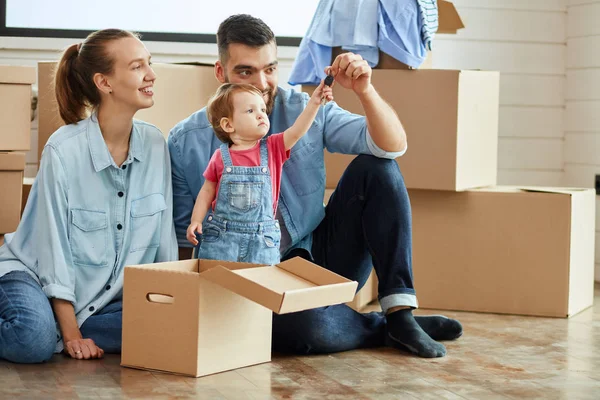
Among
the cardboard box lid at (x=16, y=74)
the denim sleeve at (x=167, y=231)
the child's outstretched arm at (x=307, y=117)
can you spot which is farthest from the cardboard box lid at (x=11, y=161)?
the child's outstretched arm at (x=307, y=117)

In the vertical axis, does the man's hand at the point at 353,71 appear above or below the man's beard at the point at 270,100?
above

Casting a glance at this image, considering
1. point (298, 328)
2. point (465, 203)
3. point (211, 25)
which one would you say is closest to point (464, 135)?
point (465, 203)

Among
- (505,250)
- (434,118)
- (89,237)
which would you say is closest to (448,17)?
(434,118)

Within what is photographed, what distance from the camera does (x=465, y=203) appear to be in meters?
3.09

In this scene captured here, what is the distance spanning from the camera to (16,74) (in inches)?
105

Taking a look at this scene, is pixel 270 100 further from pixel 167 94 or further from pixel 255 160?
pixel 167 94

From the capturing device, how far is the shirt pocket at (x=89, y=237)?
229 centimetres

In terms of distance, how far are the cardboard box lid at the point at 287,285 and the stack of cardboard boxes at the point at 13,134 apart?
0.81 meters

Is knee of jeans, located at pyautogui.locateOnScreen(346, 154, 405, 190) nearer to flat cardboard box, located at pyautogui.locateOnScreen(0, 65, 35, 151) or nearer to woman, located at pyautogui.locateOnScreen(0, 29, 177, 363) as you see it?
woman, located at pyautogui.locateOnScreen(0, 29, 177, 363)

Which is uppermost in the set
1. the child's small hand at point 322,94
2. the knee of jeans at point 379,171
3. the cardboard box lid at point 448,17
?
the cardboard box lid at point 448,17

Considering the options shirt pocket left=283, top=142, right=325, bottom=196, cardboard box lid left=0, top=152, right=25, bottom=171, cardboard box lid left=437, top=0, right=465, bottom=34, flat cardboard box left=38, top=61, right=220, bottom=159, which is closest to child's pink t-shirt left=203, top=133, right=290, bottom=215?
shirt pocket left=283, top=142, right=325, bottom=196

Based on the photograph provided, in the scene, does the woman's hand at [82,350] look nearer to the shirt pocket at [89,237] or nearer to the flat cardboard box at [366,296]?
the shirt pocket at [89,237]

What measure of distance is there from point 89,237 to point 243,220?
38 cm

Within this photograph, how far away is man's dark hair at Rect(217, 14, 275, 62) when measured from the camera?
2.40 metres
